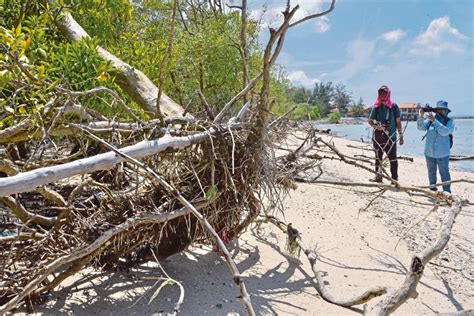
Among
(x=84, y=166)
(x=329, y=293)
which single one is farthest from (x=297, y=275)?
(x=84, y=166)

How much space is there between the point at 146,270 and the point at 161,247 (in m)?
0.31

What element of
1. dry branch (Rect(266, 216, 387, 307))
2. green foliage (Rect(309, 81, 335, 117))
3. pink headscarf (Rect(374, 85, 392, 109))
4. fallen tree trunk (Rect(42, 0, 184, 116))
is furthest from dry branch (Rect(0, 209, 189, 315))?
green foliage (Rect(309, 81, 335, 117))

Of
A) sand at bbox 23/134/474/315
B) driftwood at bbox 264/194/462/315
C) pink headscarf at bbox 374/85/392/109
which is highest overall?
pink headscarf at bbox 374/85/392/109

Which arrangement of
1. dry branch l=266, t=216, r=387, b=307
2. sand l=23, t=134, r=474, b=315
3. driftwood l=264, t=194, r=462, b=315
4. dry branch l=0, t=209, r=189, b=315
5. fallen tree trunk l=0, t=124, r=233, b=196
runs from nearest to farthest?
fallen tree trunk l=0, t=124, r=233, b=196, dry branch l=0, t=209, r=189, b=315, driftwood l=264, t=194, r=462, b=315, dry branch l=266, t=216, r=387, b=307, sand l=23, t=134, r=474, b=315

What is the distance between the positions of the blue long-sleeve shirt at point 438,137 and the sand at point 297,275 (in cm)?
146

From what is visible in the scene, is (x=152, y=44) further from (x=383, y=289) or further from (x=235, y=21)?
(x=235, y=21)

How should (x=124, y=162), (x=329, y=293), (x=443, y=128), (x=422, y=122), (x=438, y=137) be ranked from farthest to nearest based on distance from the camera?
(x=422, y=122) < (x=438, y=137) < (x=443, y=128) < (x=124, y=162) < (x=329, y=293)

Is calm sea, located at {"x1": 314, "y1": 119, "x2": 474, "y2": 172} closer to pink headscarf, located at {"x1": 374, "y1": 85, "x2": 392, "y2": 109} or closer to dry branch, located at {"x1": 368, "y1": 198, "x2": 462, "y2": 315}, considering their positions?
pink headscarf, located at {"x1": 374, "y1": 85, "x2": 392, "y2": 109}

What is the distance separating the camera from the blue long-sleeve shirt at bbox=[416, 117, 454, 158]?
622 centimetres

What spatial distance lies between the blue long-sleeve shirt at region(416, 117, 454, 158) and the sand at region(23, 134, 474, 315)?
4.80ft

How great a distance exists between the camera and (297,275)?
3.47 meters

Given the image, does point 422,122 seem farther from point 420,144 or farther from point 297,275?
point 420,144

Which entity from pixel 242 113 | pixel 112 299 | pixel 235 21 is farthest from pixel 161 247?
pixel 235 21

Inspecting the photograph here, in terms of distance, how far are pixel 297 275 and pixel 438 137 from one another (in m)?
4.39
